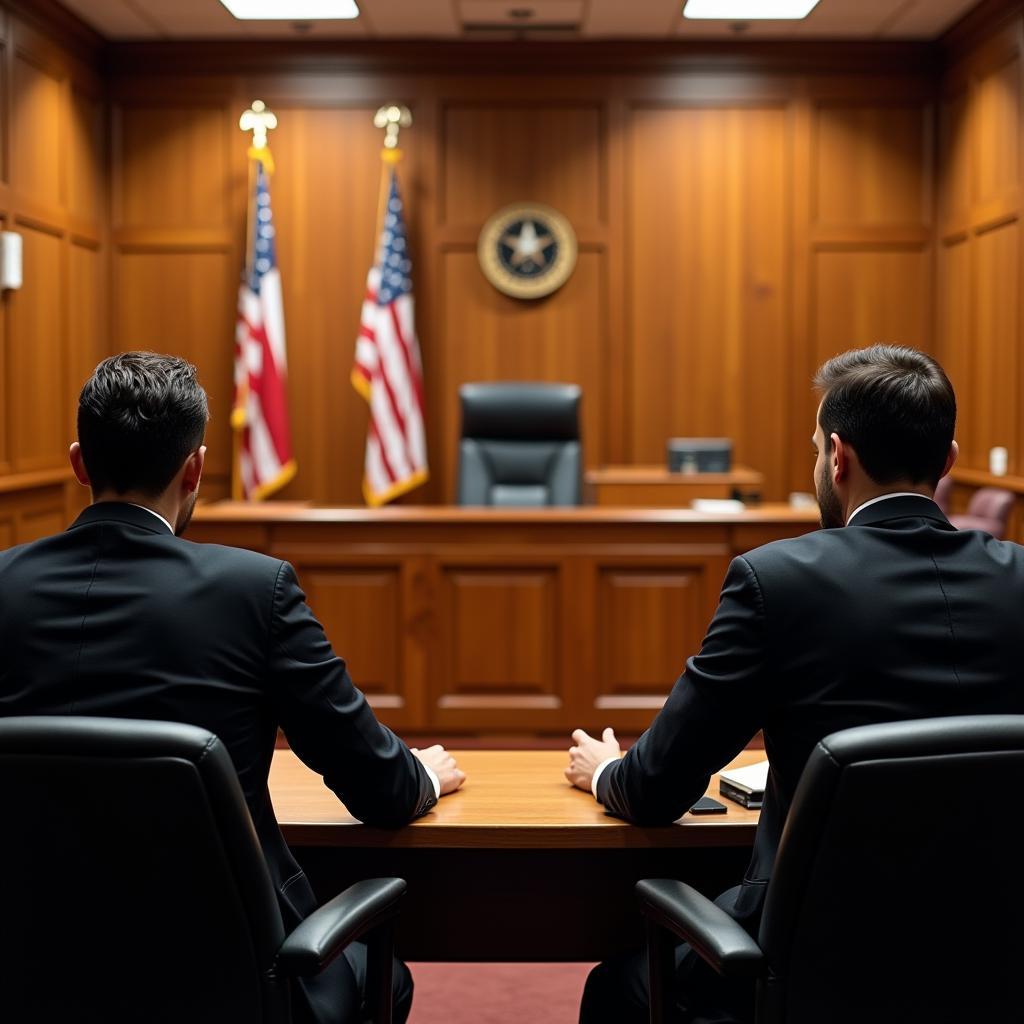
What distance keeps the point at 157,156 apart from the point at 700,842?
6.84 m

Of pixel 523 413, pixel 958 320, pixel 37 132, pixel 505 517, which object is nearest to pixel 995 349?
pixel 958 320

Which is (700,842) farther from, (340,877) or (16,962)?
(16,962)

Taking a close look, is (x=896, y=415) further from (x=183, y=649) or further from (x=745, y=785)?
(x=183, y=649)

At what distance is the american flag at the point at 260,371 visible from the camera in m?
7.31

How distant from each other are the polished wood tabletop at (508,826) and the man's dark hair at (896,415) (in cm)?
52

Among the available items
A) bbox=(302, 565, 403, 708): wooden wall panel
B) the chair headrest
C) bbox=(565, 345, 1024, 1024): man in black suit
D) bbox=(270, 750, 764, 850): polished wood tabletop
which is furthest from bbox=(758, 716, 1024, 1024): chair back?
the chair headrest

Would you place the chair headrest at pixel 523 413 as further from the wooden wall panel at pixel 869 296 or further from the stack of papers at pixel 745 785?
the stack of papers at pixel 745 785

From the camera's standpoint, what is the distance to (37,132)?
21.8ft

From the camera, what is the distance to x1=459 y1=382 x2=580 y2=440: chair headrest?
19.7 ft

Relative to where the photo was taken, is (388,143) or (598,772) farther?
(388,143)

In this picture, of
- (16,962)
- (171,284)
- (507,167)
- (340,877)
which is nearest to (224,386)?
(171,284)

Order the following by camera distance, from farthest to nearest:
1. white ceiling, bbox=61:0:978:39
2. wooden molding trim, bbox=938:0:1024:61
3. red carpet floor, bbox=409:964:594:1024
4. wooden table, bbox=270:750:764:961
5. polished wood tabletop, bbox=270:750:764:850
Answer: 1. white ceiling, bbox=61:0:978:39
2. wooden molding trim, bbox=938:0:1024:61
3. red carpet floor, bbox=409:964:594:1024
4. wooden table, bbox=270:750:764:961
5. polished wood tabletop, bbox=270:750:764:850

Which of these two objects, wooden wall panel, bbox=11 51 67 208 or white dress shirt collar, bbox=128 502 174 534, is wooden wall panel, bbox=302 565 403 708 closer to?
wooden wall panel, bbox=11 51 67 208

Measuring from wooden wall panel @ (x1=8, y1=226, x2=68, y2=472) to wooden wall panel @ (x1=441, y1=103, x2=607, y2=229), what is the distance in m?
2.27
